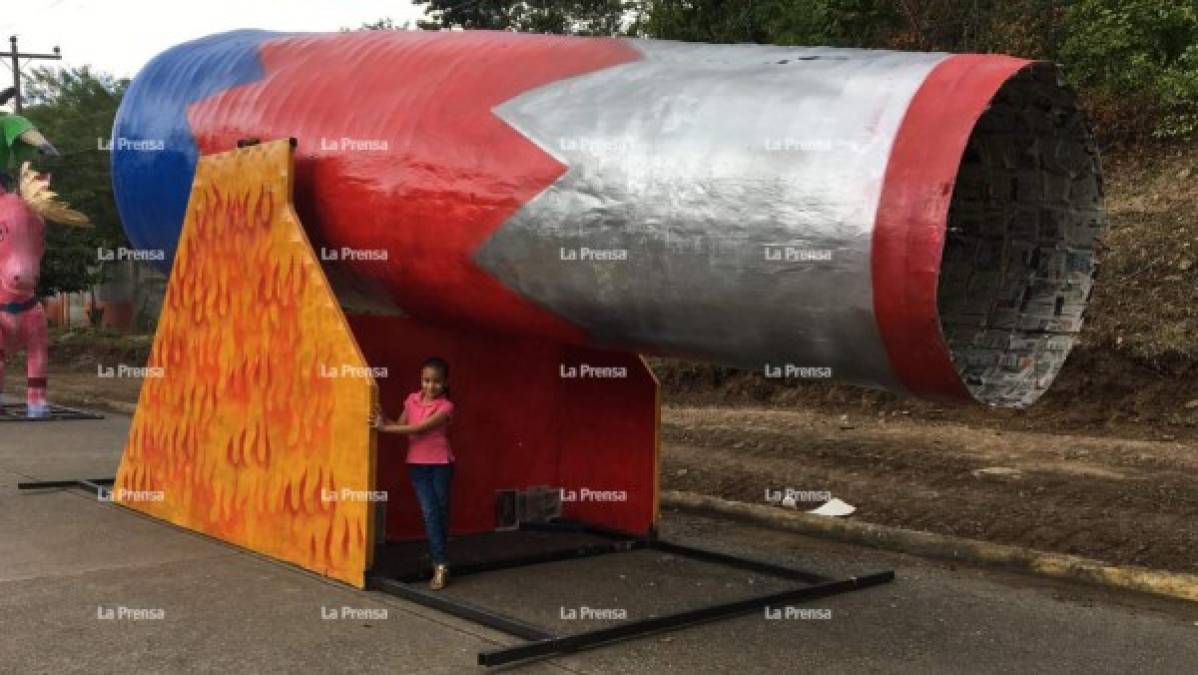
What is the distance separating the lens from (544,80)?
5.14 metres

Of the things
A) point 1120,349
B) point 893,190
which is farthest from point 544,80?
point 1120,349

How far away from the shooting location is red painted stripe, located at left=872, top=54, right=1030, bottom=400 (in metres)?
3.62

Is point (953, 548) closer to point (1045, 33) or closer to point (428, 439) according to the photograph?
point (428, 439)

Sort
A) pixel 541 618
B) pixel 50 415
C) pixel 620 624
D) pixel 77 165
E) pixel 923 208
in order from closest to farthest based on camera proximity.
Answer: pixel 923 208 < pixel 620 624 < pixel 541 618 < pixel 50 415 < pixel 77 165

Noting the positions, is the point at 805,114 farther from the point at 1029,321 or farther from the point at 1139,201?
the point at 1139,201

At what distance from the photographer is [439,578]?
19.1ft

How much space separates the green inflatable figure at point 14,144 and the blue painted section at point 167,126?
6199 millimetres

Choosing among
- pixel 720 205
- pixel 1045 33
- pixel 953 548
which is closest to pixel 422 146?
pixel 720 205

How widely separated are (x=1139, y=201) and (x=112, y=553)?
487 inches

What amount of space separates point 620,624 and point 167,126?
164 inches

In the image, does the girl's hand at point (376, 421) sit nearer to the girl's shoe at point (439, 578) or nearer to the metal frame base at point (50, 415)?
the girl's shoe at point (439, 578)

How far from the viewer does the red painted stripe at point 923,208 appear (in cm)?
362

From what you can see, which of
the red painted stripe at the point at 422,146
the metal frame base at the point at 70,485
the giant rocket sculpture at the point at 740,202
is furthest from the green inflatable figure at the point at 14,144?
the giant rocket sculpture at the point at 740,202

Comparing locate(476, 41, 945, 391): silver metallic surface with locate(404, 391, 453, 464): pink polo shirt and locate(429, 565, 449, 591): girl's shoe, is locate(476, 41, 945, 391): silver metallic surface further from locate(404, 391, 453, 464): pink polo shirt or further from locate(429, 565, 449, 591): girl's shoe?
locate(429, 565, 449, 591): girl's shoe
